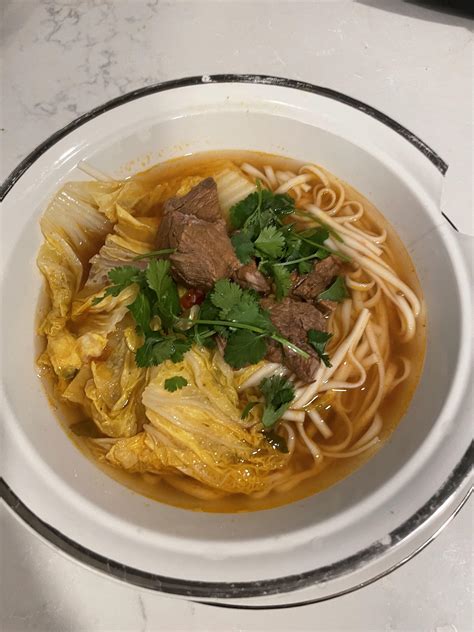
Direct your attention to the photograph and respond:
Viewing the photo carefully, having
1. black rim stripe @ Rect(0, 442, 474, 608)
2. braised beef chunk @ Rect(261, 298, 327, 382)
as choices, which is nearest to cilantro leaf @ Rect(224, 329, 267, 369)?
braised beef chunk @ Rect(261, 298, 327, 382)

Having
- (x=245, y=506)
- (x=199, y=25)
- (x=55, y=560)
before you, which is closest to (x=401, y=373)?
(x=245, y=506)

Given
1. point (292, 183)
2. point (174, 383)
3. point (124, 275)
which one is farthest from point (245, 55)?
point (174, 383)

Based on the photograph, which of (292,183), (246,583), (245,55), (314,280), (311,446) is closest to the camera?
(246,583)

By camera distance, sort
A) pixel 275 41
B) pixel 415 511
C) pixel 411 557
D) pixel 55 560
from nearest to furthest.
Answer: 1. pixel 415 511
2. pixel 411 557
3. pixel 55 560
4. pixel 275 41

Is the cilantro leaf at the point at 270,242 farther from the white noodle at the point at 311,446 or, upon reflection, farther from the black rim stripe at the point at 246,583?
the black rim stripe at the point at 246,583

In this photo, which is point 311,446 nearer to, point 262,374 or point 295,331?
point 262,374

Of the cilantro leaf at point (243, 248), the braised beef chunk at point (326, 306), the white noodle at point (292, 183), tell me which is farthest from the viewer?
the white noodle at point (292, 183)

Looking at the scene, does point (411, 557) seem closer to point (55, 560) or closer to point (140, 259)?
point (55, 560)

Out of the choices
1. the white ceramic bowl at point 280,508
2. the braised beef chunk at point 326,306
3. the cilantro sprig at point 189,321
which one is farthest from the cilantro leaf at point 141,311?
the braised beef chunk at point 326,306
